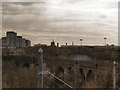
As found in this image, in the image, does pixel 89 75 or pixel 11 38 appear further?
pixel 11 38

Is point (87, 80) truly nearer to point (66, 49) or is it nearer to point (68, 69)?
point (68, 69)

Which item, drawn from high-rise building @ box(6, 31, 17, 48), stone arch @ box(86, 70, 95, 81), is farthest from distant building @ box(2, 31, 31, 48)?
stone arch @ box(86, 70, 95, 81)

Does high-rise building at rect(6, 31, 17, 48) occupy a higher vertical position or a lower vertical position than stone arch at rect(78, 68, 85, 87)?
higher

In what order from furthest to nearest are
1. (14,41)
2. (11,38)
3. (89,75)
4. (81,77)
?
(14,41), (11,38), (81,77), (89,75)

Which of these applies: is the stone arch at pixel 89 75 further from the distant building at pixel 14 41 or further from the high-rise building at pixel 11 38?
the high-rise building at pixel 11 38

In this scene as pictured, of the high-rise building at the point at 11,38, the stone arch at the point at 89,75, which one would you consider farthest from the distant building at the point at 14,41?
the stone arch at the point at 89,75

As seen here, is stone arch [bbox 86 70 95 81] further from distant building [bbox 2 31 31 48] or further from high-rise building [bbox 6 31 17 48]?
high-rise building [bbox 6 31 17 48]

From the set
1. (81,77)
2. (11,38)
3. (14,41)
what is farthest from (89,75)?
(14,41)

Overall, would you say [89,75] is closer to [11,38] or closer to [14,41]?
[11,38]

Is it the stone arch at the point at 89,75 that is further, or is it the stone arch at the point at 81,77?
the stone arch at the point at 81,77

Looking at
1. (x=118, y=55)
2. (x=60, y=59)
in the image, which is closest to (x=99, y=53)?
(x=118, y=55)

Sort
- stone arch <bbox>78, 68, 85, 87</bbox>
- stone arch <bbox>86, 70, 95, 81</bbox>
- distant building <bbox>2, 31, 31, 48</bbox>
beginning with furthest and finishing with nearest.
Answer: distant building <bbox>2, 31, 31, 48</bbox> → stone arch <bbox>78, 68, 85, 87</bbox> → stone arch <bbox>86, 70, 95, 81</bbox>

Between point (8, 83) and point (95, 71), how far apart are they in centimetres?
531

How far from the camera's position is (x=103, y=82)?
31.0 feet
